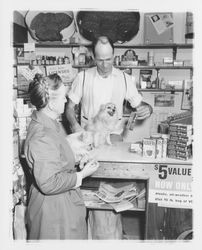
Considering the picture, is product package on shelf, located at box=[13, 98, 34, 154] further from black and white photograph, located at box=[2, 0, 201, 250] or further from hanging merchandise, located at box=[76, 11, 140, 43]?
hanging merchandise, located at box=[76, 11, 140, 43]

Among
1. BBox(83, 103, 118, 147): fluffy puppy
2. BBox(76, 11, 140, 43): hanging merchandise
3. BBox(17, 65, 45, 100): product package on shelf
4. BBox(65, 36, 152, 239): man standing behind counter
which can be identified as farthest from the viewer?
BBox(76, 11, 140, 43): hanging merchandise

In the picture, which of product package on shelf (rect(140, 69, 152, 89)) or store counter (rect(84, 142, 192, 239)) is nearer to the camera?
store counter (rect(84, 142, 192, 239))

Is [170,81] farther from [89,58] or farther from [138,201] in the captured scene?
[138,201]

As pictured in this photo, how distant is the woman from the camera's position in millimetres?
1493

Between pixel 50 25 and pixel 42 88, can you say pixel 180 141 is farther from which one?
pixel 50 25

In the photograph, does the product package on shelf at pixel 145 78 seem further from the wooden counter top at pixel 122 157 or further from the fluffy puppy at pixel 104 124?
the wooden counter top at pixel 122 157

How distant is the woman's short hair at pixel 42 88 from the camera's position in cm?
156

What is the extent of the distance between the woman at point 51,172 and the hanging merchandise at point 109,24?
2053mm

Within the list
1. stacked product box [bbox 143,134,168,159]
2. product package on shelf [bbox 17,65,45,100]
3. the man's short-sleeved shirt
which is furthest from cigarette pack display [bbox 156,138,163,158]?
product package on shelf [bbox 17,65,45,100]

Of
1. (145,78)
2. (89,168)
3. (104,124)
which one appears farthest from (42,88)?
(145,78)

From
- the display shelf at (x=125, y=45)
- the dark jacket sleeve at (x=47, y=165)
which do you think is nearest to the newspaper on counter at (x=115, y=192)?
the dark jacket sleeve at (x=47, y=165)

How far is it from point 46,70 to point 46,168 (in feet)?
8.45

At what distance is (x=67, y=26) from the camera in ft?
12.0

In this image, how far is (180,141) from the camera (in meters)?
1.99
